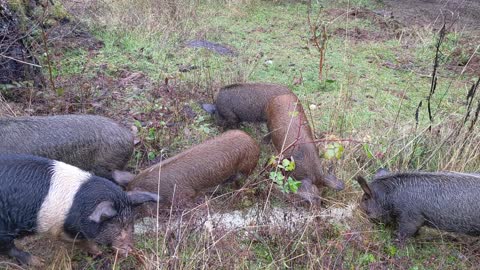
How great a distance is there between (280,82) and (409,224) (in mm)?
3342

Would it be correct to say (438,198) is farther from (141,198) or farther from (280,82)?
(280,82)

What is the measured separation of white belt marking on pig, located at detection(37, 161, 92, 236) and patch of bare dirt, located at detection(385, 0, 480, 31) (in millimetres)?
8039

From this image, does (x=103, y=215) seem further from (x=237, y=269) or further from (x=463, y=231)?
(x=463, y=231)

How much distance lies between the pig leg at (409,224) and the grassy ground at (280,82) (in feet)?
0.27

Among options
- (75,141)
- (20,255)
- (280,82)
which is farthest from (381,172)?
(20,255)

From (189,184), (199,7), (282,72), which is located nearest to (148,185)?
(189,184)

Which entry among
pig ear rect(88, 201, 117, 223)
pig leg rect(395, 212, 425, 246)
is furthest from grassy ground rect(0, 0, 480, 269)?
pig ear rect(88, 201, 117, 223)

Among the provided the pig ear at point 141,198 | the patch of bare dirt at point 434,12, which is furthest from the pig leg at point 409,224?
the patch of bare dirt at point 434,12

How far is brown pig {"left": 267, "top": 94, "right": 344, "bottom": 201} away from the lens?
4.55 m

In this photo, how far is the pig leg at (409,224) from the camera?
4.18 metres

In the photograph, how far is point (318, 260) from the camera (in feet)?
11.6

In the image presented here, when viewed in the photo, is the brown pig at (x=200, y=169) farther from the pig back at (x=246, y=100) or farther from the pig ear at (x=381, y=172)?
the pig ear at (x=381, y=172)

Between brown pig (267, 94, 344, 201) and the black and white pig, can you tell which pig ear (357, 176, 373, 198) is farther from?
the black and white pig

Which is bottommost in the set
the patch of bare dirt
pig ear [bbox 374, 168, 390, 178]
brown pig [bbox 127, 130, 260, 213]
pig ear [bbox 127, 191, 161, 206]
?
the patch of bare dirt
